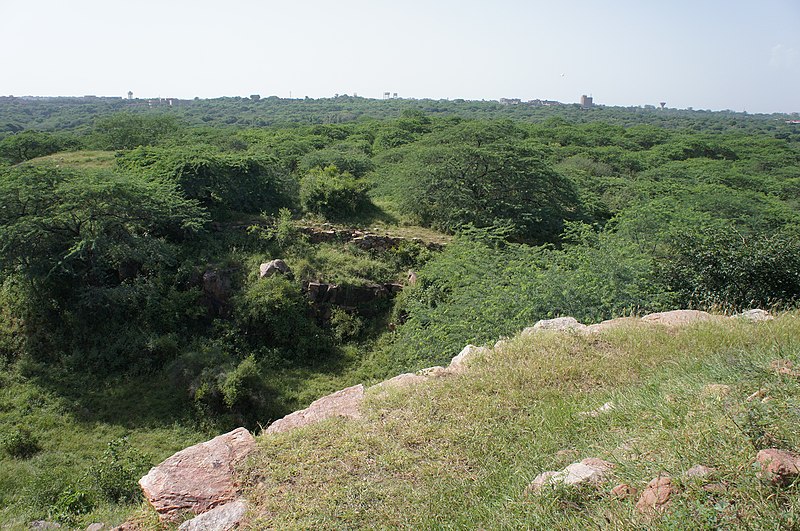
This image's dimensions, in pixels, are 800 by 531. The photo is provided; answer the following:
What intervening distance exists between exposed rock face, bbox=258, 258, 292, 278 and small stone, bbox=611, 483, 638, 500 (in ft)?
29.3

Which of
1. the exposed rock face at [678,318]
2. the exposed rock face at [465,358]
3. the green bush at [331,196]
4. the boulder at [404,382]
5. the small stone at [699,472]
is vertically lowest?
the boulder at [404,382]

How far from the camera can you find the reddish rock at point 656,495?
2328 mm

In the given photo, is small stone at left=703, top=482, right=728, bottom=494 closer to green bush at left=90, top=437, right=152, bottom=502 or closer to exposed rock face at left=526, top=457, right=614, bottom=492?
exposed rock face at left=526, top=457, right=614, bottom=492

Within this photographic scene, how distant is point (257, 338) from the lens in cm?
1000

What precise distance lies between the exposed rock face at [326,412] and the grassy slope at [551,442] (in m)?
0.21

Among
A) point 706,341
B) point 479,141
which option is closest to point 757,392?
point 706,341

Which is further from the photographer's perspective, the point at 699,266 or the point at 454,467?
the point at 699,266

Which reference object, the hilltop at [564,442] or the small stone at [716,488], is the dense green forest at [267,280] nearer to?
the hilltop at [564,442]

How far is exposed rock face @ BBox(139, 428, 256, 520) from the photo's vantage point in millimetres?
3393

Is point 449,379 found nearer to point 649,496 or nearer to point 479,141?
point 649,496

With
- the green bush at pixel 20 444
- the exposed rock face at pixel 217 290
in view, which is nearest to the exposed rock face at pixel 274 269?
the exposed rock face at pixel 217 290

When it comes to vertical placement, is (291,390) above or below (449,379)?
below

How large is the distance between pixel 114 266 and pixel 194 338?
2618mm

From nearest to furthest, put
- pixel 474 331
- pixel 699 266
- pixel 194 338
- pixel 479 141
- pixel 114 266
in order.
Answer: pixel 474 331 → pixel 699 266 → pixel 194 338 → pixel 114 266 → pixel 479 141
